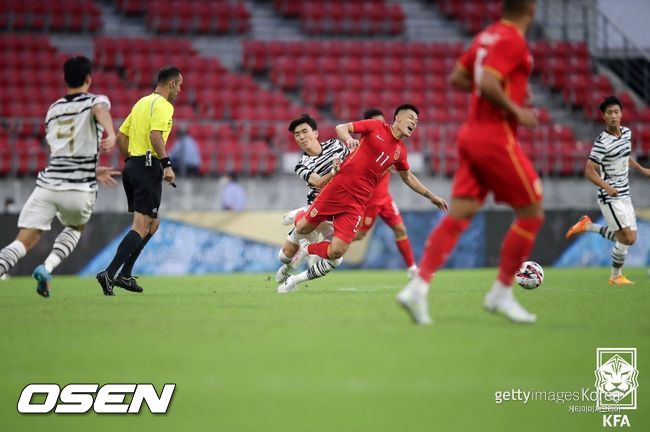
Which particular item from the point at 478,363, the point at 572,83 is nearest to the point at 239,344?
the point at 478,363

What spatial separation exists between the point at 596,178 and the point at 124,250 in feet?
20.0

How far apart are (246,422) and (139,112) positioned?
7.35 metres

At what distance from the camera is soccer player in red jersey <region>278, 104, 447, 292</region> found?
1105 cm

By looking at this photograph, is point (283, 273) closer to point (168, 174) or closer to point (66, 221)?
point (168, 174)

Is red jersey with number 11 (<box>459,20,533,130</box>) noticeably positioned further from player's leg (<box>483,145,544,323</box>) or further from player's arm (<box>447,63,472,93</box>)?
player's leg (<box>483,145,544,323</box>)

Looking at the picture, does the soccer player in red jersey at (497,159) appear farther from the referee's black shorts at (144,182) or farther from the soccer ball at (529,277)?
the referee's black shorts at (144,182)

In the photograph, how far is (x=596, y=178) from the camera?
41.9 feet

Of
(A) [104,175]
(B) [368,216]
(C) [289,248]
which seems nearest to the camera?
(A) [104,175]

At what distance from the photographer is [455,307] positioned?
8844 mm

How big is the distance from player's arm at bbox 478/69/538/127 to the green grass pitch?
1491mm

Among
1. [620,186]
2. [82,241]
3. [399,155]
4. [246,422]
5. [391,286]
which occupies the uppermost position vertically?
[246,422]

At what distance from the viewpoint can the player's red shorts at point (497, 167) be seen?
23.1 feet

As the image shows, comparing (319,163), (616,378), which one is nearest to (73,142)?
(319,163)

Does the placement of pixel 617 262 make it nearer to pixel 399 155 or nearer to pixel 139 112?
pixel 399 155
